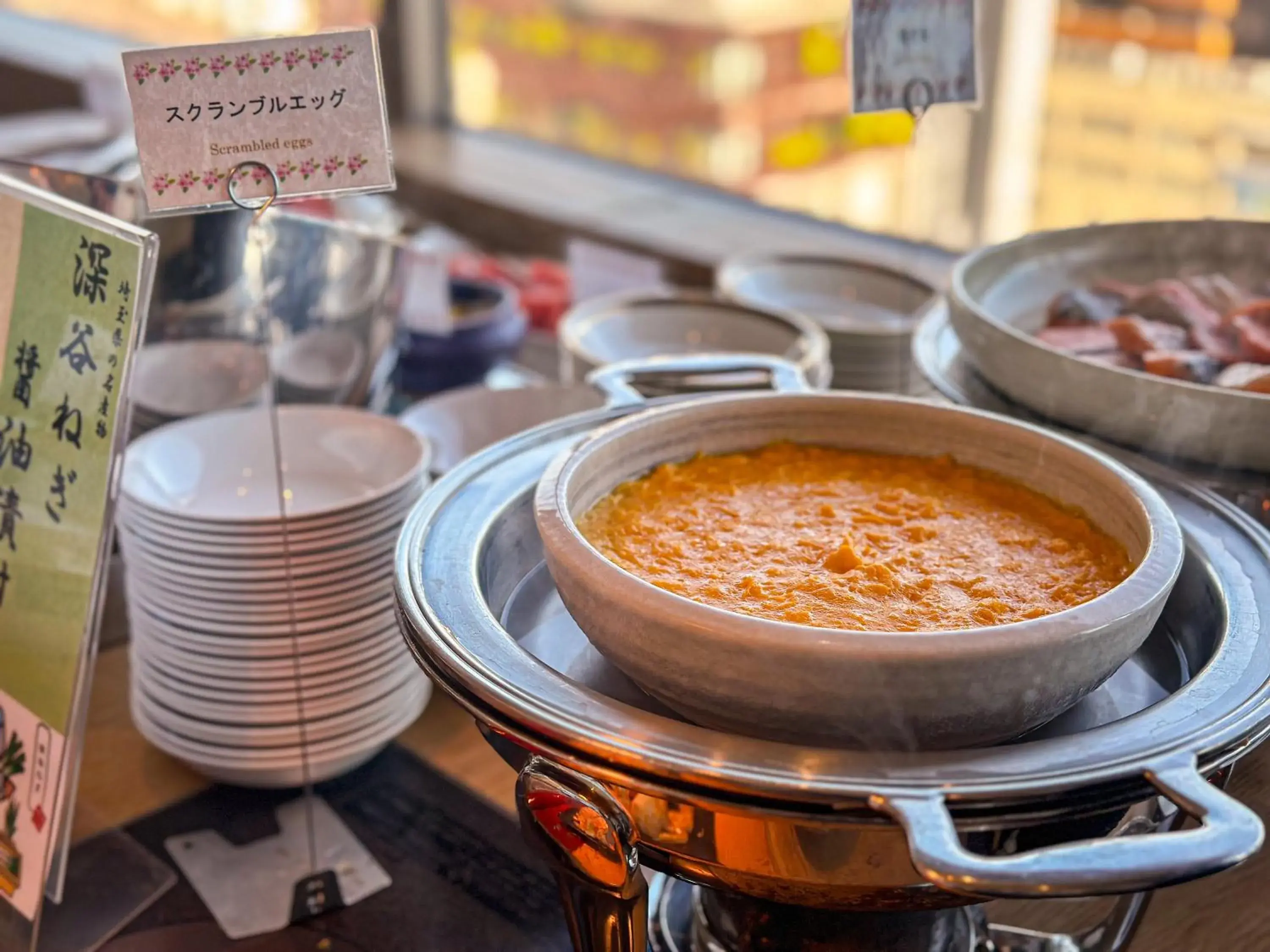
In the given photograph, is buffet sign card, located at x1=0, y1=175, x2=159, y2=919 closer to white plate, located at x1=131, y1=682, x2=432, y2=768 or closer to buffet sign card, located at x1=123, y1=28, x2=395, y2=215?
buffet sign card, located at x1=123, y1=28, x2=395, y2=215

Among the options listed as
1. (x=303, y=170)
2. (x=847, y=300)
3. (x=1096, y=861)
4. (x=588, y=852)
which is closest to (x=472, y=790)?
(x=588, y=852)

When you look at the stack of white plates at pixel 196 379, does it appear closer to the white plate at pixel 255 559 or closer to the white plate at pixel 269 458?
the white plate at pixel 269 458

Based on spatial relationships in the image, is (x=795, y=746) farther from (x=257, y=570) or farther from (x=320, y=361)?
(x=320, y=361)

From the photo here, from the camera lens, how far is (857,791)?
0.64 m

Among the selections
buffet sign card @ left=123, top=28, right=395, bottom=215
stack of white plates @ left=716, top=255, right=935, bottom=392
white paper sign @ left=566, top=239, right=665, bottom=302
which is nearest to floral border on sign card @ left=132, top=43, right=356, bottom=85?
buffet sign card @ left=123, top=28, right=395, bottom=215

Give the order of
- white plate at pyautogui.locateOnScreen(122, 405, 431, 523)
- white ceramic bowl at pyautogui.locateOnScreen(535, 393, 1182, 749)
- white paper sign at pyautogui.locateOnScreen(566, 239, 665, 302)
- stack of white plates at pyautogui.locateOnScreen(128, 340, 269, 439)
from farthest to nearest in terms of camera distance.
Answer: white paper sign at pyautogui.locateOnScreen(566, 239, 665, 302)
stack of white plates at pyautogui.locateOnScreen(128, 340, 269, 439)
white plate at pyautogui.locateOnScreen(122, 405, 431, 523)
white ceramic bowl at pyautogui.locateOnScreen(535, 393, 1182, 749)

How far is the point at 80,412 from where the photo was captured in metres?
0.97

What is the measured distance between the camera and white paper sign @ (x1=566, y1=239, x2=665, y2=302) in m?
2.17

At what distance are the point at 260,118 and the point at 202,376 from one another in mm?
758

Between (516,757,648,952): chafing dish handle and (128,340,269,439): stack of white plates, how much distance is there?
1018mm

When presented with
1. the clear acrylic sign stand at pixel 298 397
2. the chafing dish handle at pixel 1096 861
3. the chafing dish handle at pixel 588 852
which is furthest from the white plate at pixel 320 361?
the chafing dish handle at pixel 1096 861

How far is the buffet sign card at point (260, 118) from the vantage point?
3.05 ft

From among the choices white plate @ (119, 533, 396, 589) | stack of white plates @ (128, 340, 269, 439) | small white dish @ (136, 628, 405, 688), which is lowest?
small white dish @ (136, 628, 405, 688)

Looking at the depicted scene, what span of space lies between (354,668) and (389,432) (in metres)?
0.30
